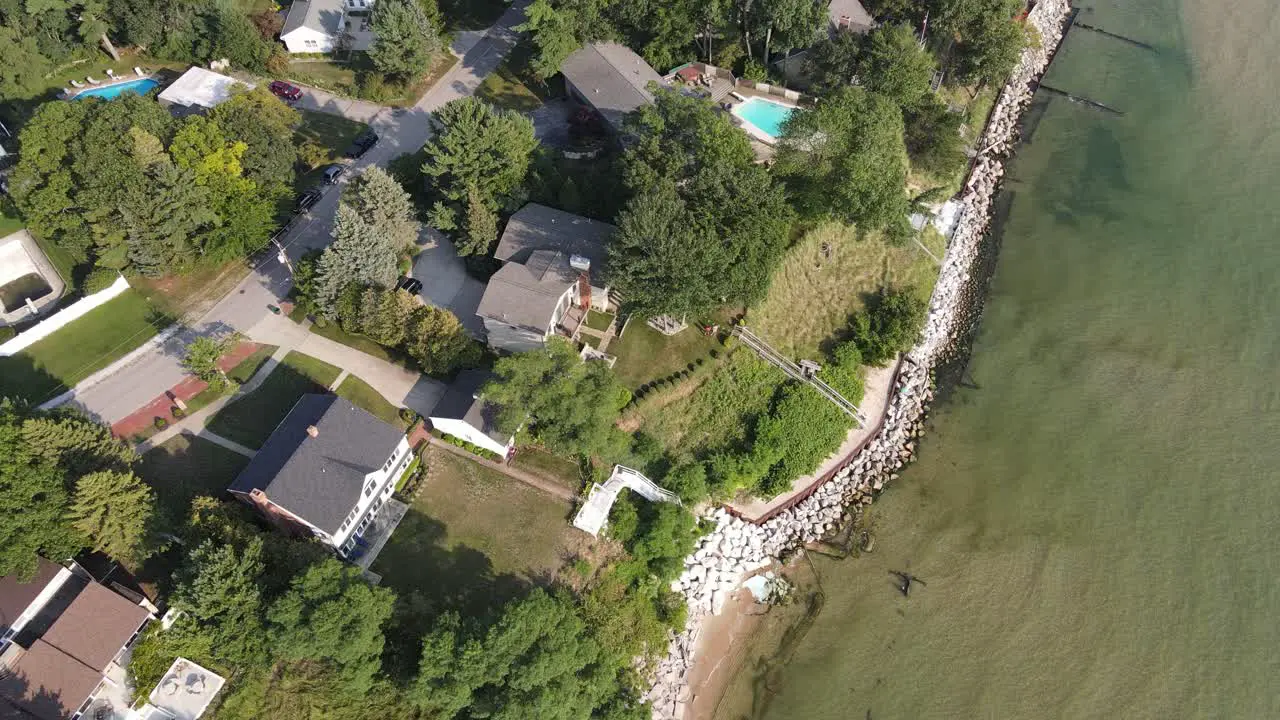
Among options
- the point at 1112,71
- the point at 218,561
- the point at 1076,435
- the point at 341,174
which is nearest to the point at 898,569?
the point at 1076,435

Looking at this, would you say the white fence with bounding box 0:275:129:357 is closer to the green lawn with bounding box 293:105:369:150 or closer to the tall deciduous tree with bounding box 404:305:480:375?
the green lawn with bounding box 293:105:369:150

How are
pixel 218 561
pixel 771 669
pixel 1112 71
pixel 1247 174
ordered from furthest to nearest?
pixel 1112 71, pixel 1247 174, pixel 771 669, pixel 218 561

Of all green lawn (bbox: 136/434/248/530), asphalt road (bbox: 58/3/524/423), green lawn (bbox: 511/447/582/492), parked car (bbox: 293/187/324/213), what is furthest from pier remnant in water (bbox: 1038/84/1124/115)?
green lawn (bbox: 136/434/248/530)

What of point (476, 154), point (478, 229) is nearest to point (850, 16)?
point (476, 154)

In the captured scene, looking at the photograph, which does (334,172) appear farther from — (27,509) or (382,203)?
(27,509)

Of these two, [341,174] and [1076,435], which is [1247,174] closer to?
[1076,435]
